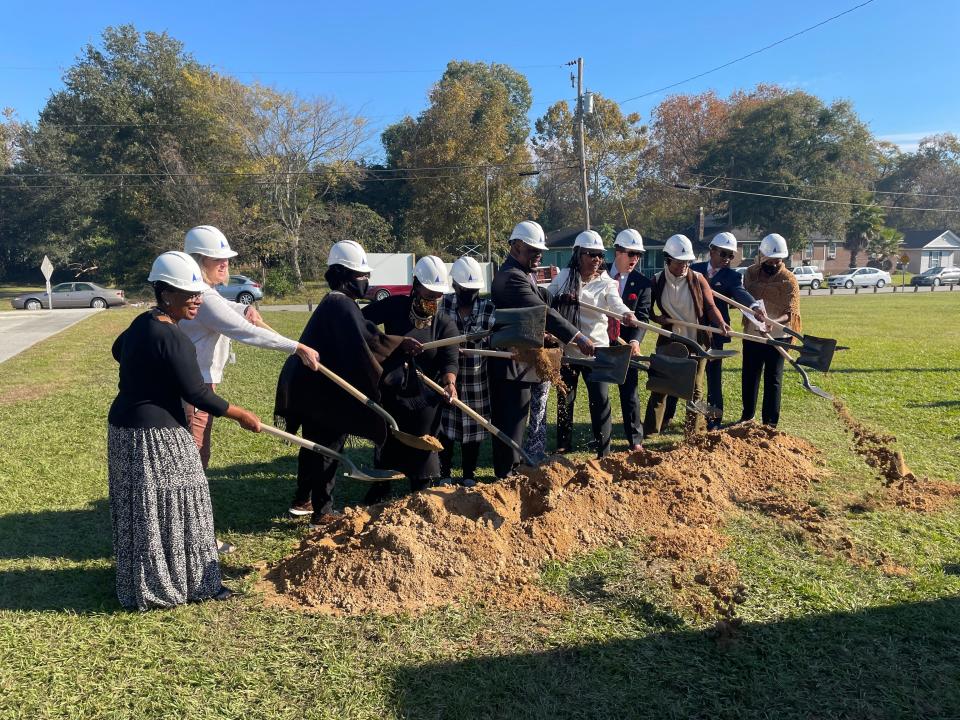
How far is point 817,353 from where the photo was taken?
6.43 meters

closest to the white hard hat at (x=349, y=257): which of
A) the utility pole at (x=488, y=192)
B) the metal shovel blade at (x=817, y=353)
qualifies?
the metal shovel blade at (x=817, y=353)

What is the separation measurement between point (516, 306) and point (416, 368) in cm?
87

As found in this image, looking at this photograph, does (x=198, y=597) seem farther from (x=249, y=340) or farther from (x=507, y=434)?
(x=507, y=434)

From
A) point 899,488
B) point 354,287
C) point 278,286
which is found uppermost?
point 278,286

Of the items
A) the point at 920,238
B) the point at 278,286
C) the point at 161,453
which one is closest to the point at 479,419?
the point at 161,453

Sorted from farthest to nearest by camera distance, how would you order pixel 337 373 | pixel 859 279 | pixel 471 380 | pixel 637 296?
pixel 859 279, pixel 637 296, pixel 471 380, pixel 337 373

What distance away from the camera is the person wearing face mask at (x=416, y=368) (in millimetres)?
4238

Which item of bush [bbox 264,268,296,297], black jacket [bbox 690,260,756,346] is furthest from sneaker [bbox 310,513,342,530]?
bush [bbox 264,268,296,297]

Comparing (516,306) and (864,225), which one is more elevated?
(864,225)

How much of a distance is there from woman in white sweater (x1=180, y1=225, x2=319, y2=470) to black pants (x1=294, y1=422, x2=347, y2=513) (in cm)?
55

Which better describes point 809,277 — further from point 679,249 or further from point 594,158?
point 679,249

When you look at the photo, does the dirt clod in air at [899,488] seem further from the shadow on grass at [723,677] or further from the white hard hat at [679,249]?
the white hard hat at [679,249]

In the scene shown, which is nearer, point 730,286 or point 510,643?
point 510,643

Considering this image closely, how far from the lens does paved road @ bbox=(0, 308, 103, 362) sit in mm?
14555
